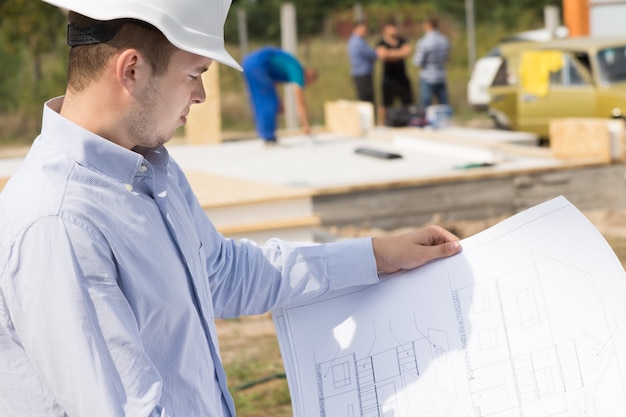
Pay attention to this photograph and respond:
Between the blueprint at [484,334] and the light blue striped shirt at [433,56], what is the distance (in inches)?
589

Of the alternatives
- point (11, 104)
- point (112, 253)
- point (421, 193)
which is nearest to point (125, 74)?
point (112, 253)

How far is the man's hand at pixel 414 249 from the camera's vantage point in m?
2.17

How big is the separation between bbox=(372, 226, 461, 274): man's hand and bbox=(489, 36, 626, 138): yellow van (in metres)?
11.1

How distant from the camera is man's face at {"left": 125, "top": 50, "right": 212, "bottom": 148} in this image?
1677 millimetres

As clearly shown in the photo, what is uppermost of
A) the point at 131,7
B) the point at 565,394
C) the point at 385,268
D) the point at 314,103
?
the point at 131,7

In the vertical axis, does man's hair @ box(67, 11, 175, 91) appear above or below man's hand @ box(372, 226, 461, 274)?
above

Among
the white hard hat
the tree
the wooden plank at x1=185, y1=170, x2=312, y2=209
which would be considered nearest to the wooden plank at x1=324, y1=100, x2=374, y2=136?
the wooden plank at x1=185, y1=170, x2=312, y2=209

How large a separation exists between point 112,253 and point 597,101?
40.4ft

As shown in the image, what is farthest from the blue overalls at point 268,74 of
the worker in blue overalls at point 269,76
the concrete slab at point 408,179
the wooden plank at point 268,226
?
the wooden plank at point 268,226

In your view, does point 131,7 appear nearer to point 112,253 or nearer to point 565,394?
point 112,253

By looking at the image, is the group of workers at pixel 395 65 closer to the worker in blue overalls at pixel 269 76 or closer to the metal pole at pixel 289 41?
the metal pole at pixel 289 41

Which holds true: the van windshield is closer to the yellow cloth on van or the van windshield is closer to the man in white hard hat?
the yellow cloth on van

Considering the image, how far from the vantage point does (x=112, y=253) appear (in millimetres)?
1610

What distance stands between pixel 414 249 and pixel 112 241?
78cm
